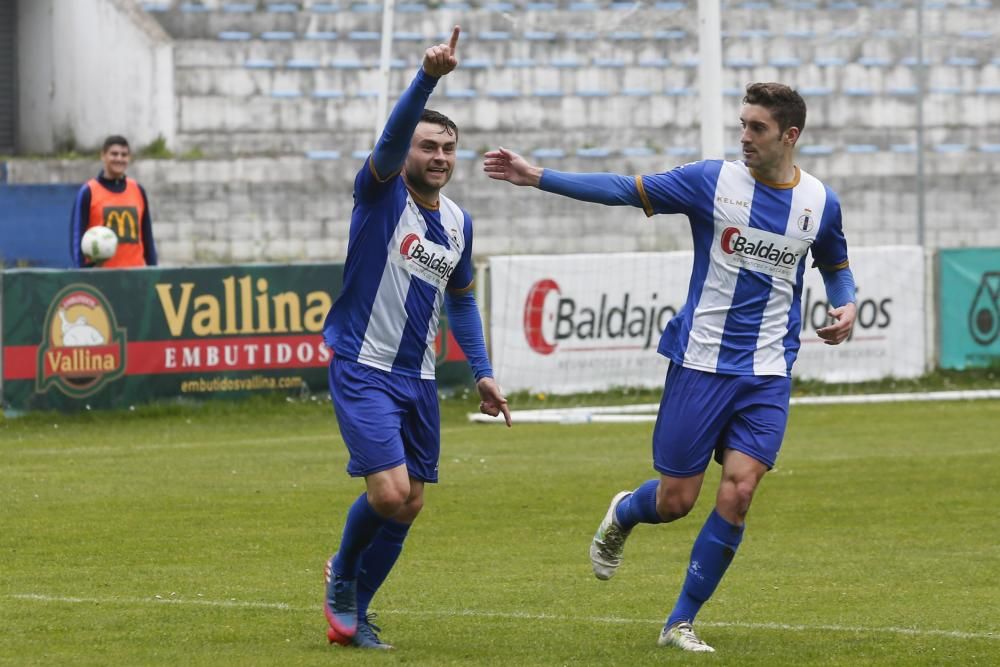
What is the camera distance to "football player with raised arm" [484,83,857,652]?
699 centimetres

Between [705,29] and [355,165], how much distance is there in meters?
8.87

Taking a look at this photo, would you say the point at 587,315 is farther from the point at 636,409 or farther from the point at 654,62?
the point at 654,62

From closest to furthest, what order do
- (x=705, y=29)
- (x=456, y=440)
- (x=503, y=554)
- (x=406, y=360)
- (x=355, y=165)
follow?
(x=406, y=360), (x=503, y=554), (x=456, y=440), (x=705, y=29), (x=355, y=165)

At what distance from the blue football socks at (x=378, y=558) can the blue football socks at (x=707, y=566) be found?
110 centimetres

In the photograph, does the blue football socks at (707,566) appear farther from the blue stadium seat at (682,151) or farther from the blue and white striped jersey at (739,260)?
the blue stadium seat at (682,151)

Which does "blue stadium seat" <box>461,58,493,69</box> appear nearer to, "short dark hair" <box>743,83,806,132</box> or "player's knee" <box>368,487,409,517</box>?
"short dark hair" <box>743,83,806,132</box>

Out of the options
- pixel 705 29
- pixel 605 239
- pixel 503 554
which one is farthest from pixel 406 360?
pixel 605 239

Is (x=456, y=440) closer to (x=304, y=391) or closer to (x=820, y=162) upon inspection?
(x=304, y=391)

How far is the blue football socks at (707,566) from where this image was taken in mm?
6965

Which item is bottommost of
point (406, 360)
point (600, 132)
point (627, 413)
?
point (627, 413)

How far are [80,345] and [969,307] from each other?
943 cm

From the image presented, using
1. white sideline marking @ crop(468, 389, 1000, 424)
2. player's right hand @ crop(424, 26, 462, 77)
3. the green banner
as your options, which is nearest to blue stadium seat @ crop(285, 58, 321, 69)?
white sideline marking @ crop(468, 389, 1000, 424)

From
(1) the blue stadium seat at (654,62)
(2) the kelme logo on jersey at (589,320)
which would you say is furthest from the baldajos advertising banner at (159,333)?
(1) the blue stadium seat at (654,62)

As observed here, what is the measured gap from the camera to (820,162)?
25719mm
